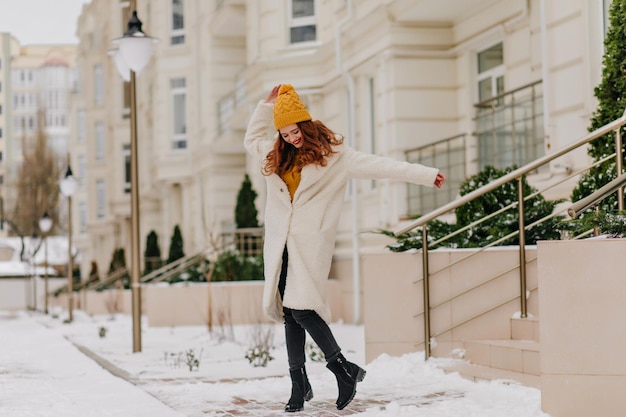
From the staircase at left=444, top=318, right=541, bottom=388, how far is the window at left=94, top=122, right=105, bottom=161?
41.1 meters

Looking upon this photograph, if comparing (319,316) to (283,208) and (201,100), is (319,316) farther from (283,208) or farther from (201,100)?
(201,100)

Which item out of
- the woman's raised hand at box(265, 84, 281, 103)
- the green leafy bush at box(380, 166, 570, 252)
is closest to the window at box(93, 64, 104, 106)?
the green leafy bush at box(380, 166, 570, 252)

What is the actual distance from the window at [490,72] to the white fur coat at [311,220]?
9334 mm

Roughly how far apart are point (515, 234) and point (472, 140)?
6.98 meters

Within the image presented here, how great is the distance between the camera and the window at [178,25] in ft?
106

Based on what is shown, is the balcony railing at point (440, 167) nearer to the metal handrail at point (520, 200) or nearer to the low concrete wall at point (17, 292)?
the metal handrail at point (520, 200)

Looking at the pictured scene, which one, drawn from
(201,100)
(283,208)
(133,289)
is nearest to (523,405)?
(283,208)

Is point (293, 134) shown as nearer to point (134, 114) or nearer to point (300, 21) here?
point (134, 114)

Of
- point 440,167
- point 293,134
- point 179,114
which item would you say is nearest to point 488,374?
point 293,134

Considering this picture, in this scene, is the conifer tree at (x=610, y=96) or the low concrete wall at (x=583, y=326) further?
the conifer tree at (x=610, y=96)

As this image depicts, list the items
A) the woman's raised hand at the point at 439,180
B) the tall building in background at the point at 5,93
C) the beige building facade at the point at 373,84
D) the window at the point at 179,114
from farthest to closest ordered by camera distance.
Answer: the tall building in background at the point at 5,93
the window at the point at 179,114
the beige building facade at the point at 373,84
the woman's raised hand at the point at 439,180

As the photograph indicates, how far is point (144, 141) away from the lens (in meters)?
37.7

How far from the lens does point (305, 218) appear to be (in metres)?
6.90

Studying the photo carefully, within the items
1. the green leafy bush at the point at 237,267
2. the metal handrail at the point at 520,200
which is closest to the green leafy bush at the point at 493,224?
the metal handrail at the point at 520,200
